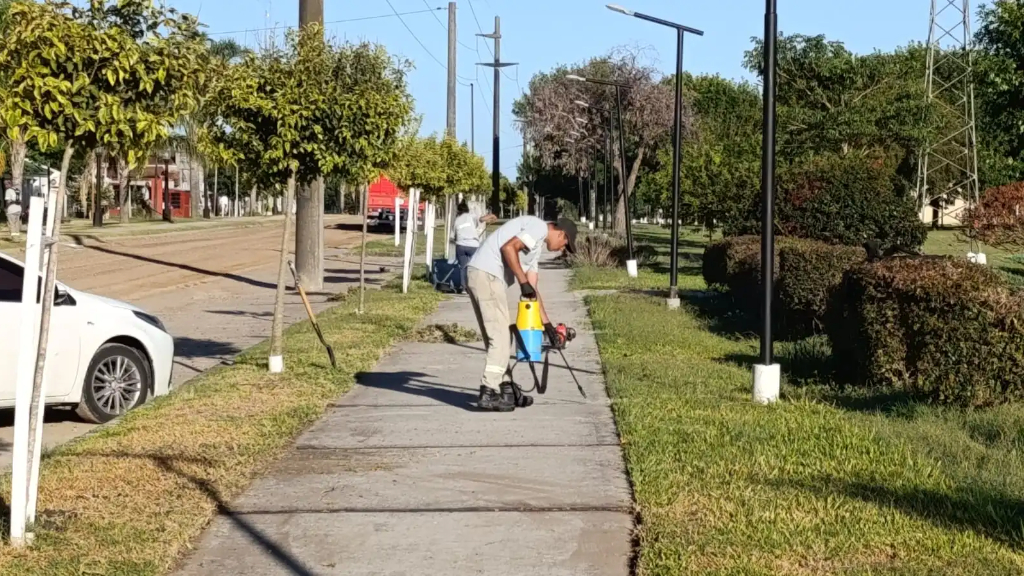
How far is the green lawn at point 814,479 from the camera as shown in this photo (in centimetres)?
556

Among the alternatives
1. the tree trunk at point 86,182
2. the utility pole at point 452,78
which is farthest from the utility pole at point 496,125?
the tree trunk at point 86,182

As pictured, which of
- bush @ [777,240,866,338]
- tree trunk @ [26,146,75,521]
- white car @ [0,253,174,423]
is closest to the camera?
tree trunk @ [26,146,75,521]

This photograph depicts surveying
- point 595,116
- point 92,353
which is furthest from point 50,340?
point 595,116

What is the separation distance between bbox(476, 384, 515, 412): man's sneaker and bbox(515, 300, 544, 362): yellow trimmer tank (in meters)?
0.35

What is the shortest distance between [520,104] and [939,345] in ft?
193

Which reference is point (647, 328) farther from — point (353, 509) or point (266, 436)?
point (353, 509)

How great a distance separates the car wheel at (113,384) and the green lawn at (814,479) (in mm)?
3808

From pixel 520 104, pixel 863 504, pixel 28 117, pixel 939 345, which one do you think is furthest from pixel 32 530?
pixel 520 104

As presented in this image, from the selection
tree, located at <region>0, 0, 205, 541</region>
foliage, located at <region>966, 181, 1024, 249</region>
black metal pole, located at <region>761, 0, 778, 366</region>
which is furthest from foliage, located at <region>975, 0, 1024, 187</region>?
tree, located at <region>0, 0, 205, 541</region>

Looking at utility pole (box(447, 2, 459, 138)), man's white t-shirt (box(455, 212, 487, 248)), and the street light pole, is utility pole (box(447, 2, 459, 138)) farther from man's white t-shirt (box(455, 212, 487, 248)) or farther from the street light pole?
the street light pole

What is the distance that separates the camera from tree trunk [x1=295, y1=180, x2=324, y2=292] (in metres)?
22.3

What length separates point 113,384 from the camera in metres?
10.1

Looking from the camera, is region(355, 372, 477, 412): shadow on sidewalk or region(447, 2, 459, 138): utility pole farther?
region(447, 2, 459, 138): utility pole

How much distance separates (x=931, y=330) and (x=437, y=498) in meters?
4.19
